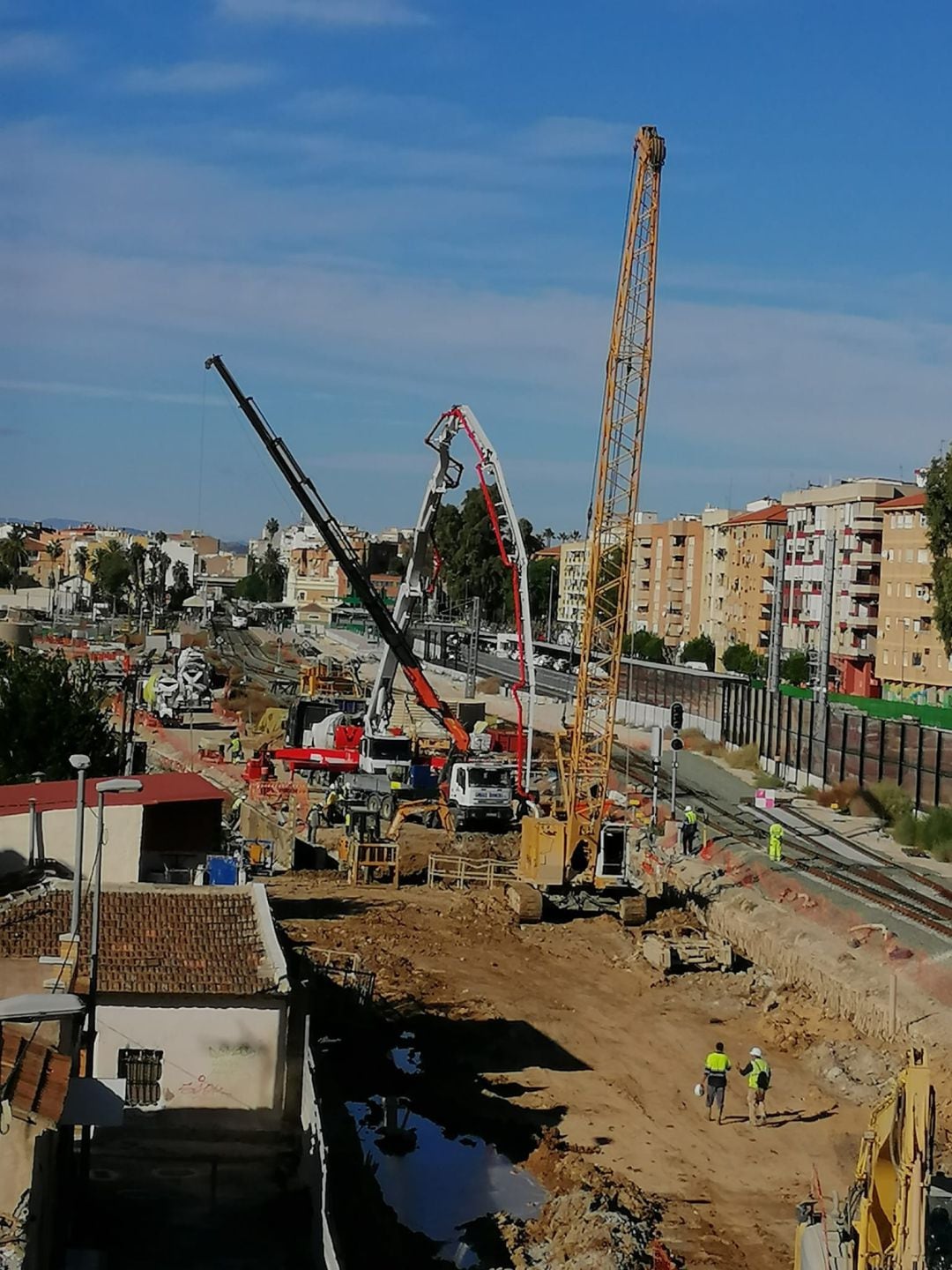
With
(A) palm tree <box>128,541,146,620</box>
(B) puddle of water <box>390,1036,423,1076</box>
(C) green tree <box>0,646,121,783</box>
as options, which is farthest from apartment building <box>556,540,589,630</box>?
(B) puddle of water <box>390,1036,423,1076</box>

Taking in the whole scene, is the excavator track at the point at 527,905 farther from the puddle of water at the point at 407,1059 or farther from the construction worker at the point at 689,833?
the puddle of water at the point at 407,1059

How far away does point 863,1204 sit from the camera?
14.1 metres

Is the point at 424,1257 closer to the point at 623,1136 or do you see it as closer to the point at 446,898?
the point at 623,1136

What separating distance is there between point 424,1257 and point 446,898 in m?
20.2

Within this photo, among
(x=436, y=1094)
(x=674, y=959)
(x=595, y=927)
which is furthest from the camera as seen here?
(x=595, y=927)

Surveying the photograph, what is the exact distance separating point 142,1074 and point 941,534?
41133 millimetres

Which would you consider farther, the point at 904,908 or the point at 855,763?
the point at 855,763

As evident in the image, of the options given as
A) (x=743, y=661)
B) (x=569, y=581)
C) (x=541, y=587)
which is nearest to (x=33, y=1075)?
(x=743, y=661)

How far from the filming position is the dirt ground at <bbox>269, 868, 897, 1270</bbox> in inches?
818

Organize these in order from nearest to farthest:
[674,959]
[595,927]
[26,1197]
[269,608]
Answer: [26,1197]
[674,959]
[595,927]
[269,608]

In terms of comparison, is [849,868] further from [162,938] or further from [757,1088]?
[162,938]

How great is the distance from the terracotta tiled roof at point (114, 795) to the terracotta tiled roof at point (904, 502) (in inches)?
2376

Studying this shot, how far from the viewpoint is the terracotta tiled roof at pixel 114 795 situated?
85.4ft

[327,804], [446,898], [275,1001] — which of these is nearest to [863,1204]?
[275,1001]
